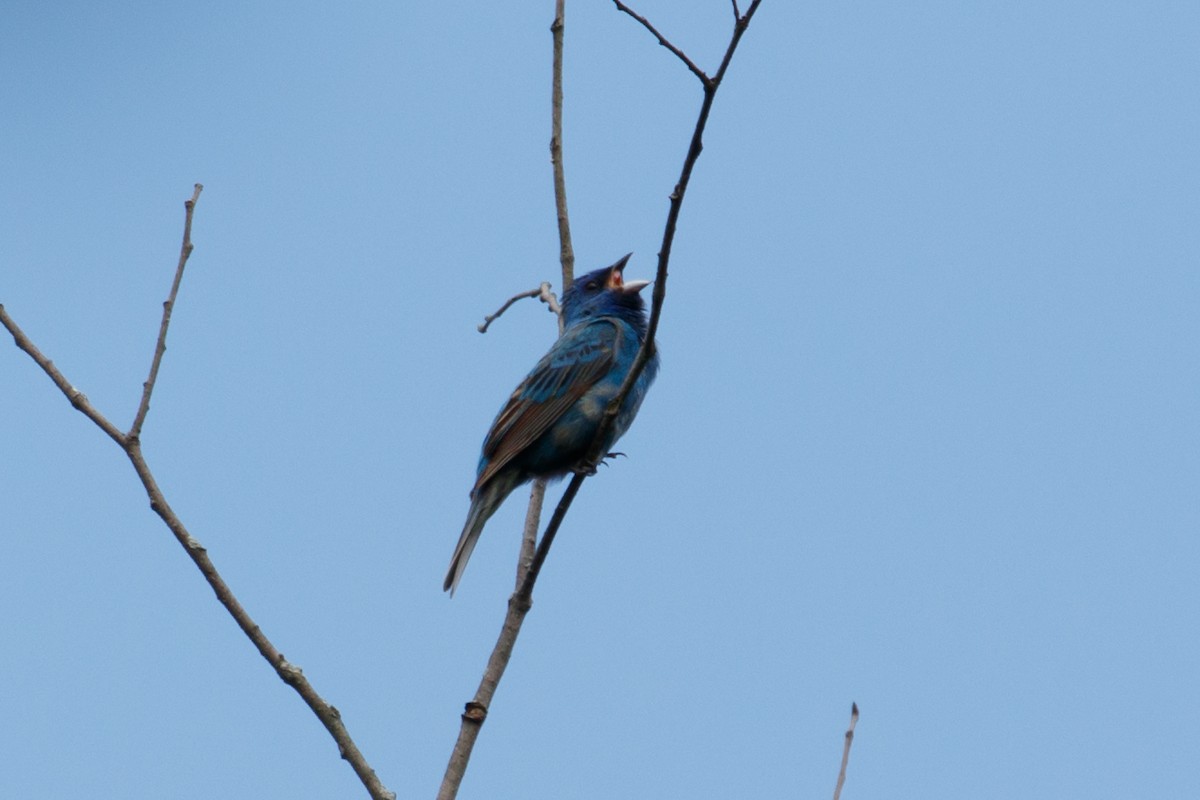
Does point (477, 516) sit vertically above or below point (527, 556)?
above

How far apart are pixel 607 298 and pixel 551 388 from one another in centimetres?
109

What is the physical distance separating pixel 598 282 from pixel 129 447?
5194 mm

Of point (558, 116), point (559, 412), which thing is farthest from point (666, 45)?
point (559, 412)

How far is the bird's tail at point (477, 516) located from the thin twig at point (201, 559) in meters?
2.88

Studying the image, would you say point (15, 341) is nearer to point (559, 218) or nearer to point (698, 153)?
point (698, 153)

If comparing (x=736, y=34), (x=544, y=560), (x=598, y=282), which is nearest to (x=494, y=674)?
(x=544, y=560)

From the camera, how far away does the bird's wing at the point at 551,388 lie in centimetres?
747

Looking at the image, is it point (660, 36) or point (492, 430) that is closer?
point (660, 36)

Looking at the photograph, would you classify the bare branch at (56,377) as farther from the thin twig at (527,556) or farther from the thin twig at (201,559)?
the thin twig at (527,556)

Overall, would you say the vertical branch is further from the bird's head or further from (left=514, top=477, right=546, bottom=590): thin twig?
the bird's head

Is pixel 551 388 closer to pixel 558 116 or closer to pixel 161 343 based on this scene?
pixel 558 116

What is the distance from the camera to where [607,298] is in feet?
28.4

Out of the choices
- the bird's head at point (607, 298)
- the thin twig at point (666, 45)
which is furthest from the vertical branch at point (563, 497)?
the bird's head at point (607, 298)

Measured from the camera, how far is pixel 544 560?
4.78 metres
